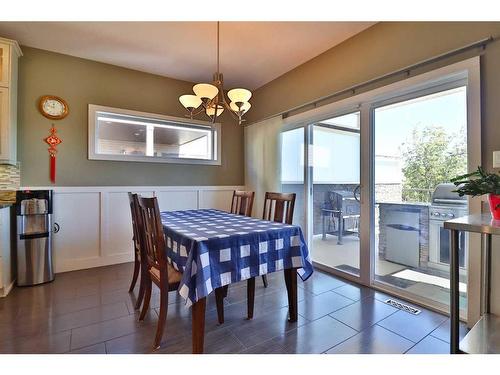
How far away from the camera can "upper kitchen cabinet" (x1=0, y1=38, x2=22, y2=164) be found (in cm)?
247

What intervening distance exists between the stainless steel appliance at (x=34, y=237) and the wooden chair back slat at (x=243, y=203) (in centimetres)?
199

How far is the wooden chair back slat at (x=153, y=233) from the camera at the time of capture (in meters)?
1.52

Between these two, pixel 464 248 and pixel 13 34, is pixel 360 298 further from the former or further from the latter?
pixel 13 34

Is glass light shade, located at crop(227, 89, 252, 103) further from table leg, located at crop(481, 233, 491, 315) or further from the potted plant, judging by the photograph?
table leg, located at crop(481, 233, 491, 315)

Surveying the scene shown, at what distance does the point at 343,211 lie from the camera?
9.59 feet

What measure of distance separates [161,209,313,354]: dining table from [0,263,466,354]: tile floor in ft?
0.78

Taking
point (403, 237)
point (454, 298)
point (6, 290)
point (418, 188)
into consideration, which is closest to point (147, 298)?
point (6, 290)

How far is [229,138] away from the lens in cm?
419

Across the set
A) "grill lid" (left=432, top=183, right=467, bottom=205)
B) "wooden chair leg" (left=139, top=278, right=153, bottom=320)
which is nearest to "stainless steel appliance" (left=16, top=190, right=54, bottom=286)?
"wooden chair leg" (left=139, top=278, right=153, bottom=320)

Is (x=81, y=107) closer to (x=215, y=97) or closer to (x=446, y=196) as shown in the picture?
(x=215, y=97)

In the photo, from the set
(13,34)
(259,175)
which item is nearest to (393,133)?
(259,175)

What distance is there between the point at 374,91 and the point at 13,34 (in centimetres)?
372

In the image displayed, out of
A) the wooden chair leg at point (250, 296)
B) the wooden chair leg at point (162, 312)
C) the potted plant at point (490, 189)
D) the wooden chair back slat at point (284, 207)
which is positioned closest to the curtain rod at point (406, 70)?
the potted plant at point (490, 189)

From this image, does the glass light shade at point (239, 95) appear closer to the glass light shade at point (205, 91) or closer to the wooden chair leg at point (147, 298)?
the glass light shade at point (205, 91)
